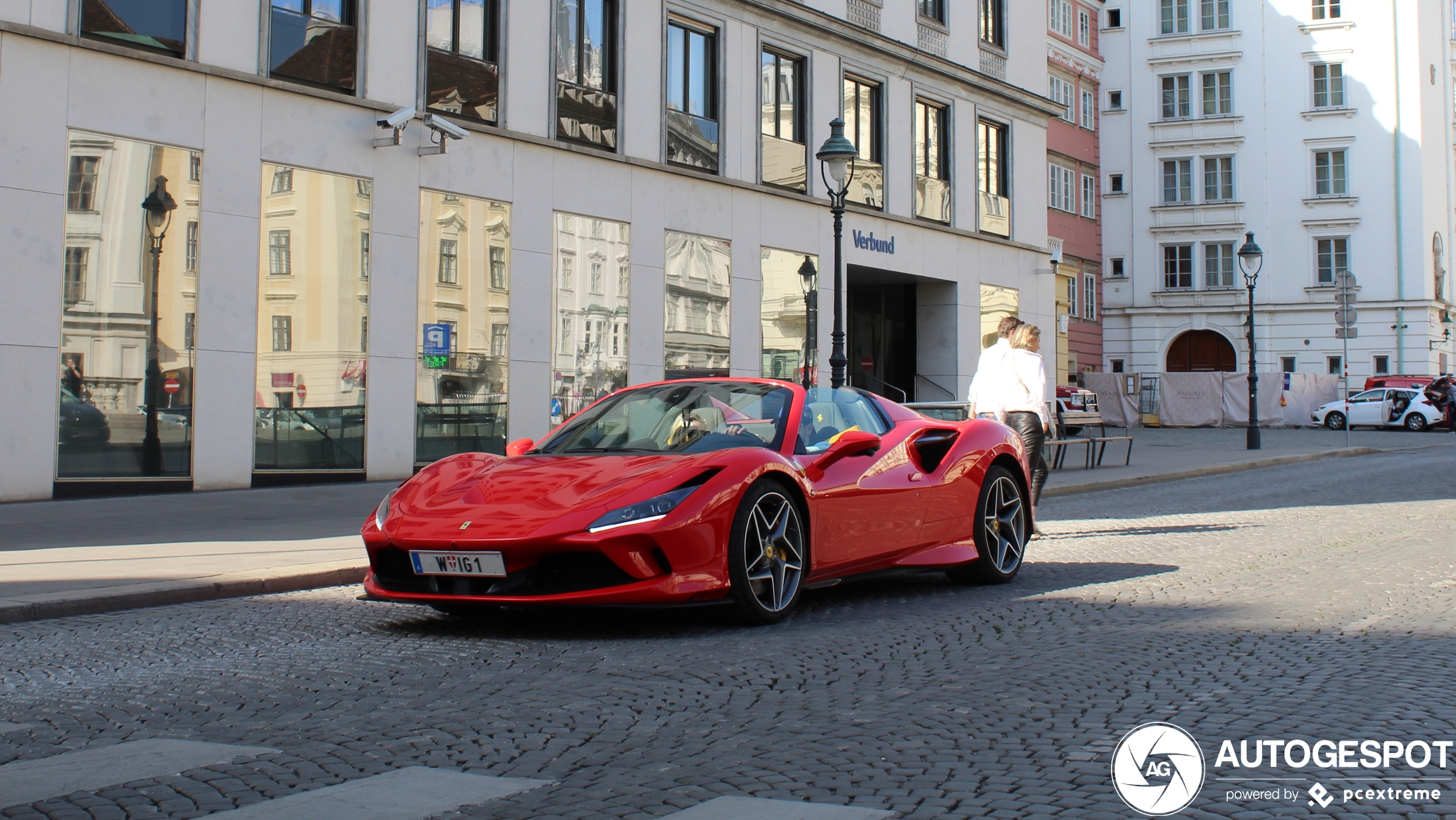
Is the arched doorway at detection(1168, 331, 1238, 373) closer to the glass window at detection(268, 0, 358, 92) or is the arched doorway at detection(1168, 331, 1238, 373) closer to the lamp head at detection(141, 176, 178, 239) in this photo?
the glass window at detection(268, 0, 358, 92)

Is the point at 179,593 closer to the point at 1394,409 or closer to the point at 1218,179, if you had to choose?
the point at 1394,409

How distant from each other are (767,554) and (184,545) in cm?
596

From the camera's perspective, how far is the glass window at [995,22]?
2983cm

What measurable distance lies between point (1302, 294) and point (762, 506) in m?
56.4

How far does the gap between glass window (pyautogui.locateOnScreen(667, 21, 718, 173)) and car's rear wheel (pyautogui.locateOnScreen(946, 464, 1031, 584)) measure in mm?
14141

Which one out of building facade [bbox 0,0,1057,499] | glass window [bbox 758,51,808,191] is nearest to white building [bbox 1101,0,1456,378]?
building facade [bbox 0,0,1057,499]

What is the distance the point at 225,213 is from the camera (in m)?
16.1

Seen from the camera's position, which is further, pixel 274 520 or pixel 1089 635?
pixel 274 520

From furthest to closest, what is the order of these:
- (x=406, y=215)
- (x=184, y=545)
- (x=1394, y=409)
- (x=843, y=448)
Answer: (x=1394, y=409), (x=406, y=215), (x=184, y=545), (x=843, y=448)

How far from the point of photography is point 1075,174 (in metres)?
50.6

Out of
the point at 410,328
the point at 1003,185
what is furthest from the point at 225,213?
the point at 1003,185

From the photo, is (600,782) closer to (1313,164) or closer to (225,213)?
(225,213)

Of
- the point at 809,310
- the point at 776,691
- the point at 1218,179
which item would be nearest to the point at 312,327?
the point at 809,310

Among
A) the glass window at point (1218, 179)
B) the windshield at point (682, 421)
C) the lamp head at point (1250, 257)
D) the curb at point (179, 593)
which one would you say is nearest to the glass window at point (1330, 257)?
the glass window at point (1218, 179)
